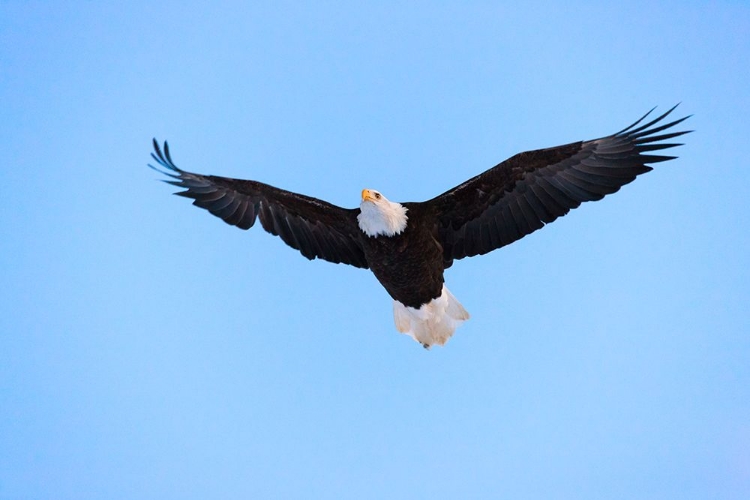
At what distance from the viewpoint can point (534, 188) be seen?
8953 mm

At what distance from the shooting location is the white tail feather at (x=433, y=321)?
9.83 m

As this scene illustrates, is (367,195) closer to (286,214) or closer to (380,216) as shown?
(380,216)

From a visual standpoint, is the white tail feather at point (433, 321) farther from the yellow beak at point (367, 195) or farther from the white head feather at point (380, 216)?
the yellow beak at point (367, 195)

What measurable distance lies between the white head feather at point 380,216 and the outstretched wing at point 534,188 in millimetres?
489

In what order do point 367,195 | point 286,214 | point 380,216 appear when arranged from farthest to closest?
point 286,214 < point 367,195 < point 380,216

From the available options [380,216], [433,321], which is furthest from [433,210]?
[433,321]

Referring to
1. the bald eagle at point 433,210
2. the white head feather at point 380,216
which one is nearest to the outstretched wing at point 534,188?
the bald eagle at point 433,210

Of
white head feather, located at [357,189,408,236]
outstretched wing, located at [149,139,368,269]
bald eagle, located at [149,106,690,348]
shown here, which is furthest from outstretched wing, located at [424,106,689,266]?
outstretched wing, located at [149,139,368,269]

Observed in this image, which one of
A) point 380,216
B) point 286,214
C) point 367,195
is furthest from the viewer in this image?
point 286,214

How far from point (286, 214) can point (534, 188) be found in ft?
9.08

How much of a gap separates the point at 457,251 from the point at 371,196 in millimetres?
1217

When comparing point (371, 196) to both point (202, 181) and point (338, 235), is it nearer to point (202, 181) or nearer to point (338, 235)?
point (338, 235)

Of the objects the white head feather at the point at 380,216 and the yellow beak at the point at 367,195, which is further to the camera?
the yellow beak at the point at 367,195

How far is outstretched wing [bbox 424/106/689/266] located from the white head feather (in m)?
0.49
